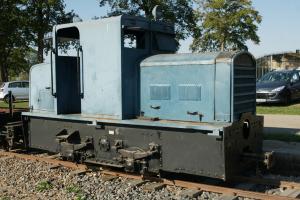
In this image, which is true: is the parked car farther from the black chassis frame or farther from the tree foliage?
the black chassis frame

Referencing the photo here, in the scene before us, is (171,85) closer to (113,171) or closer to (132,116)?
(132,116)


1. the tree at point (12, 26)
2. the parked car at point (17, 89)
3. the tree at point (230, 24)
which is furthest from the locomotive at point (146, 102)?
the tree at point (230, 24)

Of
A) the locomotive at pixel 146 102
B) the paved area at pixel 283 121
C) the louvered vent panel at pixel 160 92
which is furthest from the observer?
the paved area at pixel 283 121

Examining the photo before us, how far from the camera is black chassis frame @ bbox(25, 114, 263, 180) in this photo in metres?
6.64

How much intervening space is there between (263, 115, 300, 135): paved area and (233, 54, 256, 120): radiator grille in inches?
159

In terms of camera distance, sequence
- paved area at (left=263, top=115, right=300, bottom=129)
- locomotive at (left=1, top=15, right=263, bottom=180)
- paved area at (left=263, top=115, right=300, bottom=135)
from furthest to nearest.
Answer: paved area at (left=263, top=115, right=300, bottom=129) < paved area at (left=263, top=115, right=300, bottom=135) < locomotive at (left=1, top=15, right=263, bottom=180)

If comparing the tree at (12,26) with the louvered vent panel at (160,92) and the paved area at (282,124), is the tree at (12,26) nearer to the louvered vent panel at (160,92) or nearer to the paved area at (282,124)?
the paved area at (282,124)

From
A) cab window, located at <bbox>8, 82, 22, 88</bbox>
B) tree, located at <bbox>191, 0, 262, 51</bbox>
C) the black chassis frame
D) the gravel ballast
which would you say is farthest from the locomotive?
tree, located at <bbox>191, 0, 262, 51</bbox>

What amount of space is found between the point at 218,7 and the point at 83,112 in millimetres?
38655

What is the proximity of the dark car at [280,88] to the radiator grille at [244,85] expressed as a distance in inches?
472

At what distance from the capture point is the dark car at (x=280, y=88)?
19.3 metres

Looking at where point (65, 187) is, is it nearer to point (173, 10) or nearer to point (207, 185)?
point (207, 185)

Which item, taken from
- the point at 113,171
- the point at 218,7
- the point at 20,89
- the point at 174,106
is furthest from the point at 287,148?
the point at 218,7

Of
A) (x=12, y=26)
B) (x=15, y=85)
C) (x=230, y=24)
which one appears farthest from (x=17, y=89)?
(x=230, y=24)
